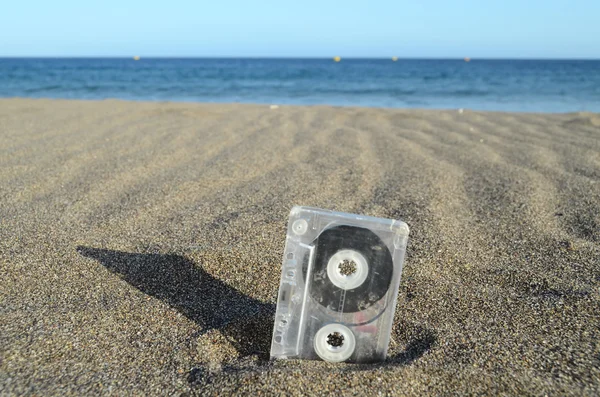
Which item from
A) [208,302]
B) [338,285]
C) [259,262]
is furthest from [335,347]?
[259,262]

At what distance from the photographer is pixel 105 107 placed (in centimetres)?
718

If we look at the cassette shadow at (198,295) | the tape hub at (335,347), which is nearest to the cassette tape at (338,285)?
the tape hub at (335,347)

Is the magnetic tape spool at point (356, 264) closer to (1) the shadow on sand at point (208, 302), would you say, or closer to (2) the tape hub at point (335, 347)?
(2) the tape hub at point (335, 347)

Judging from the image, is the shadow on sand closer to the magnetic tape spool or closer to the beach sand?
the beach sand

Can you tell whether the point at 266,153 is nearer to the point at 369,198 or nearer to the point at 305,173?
the point at 305,173

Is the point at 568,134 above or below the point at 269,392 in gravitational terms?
above

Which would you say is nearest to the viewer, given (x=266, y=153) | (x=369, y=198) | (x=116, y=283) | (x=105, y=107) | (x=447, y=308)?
(x=447, y=308)

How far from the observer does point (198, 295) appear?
1.84 metres

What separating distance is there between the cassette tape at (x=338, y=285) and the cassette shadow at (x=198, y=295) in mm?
184

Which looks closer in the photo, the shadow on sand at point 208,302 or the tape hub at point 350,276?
the tape hub at point 350,276

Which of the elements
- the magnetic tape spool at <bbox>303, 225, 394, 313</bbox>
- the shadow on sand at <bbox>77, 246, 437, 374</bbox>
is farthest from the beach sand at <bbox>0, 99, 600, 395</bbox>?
the magnetic tape spool at <bbox>303, 225, 394, 313</bbox>

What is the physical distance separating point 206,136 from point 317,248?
366cm

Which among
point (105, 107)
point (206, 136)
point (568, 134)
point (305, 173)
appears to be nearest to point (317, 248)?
point (305, 173)

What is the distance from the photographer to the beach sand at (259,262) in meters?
1.36
